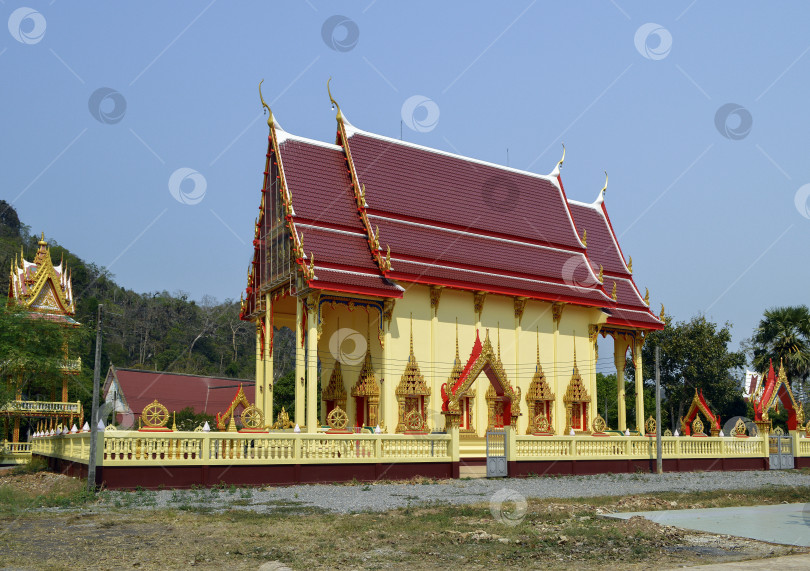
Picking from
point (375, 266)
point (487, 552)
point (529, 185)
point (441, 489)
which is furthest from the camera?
point (529, 185)

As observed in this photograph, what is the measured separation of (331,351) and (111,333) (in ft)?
177

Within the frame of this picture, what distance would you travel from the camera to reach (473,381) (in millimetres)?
23141

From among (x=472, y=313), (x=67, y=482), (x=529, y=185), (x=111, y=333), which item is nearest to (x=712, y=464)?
(x=472, y=313)

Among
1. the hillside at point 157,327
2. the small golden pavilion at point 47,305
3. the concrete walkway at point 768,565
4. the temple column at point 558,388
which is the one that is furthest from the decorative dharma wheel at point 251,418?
the hillside at point 157,327

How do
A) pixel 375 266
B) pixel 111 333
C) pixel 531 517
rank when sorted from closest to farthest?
1. pixel 531 517
2. pixel 375 266
3. pixel 111 333

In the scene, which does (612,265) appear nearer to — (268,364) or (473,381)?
(473,381)

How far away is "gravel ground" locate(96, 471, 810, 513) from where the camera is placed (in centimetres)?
1406

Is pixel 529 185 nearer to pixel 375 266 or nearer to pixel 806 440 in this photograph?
pixel 375 266

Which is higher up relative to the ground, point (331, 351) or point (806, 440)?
point (331, 351)

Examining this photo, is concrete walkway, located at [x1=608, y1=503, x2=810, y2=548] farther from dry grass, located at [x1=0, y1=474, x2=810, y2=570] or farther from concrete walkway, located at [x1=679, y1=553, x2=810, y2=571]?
concrete walkway, located at [x1=679, y1=553, x2=810, y2=571]

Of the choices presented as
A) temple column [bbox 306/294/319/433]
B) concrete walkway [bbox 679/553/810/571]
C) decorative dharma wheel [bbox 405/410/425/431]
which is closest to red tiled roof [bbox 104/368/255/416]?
temple column [bbox 306/294/319/433]

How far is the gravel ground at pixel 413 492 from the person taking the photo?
1406 cm

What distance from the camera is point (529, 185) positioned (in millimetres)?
30750

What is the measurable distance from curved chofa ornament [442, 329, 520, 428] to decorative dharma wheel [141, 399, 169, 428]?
7273 millimetres
